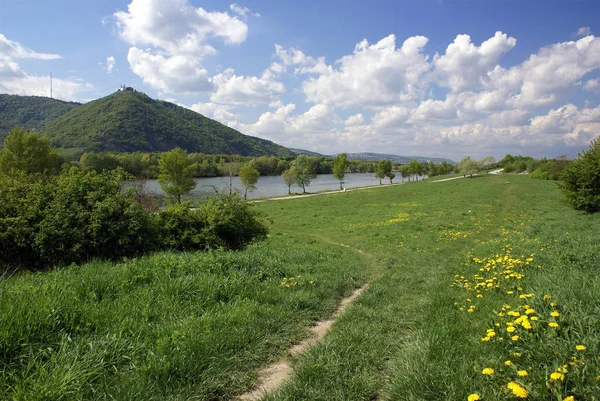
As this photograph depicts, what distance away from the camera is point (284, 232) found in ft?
64.9

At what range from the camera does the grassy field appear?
3131 mm

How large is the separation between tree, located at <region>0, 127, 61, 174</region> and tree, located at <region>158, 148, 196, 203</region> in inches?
485

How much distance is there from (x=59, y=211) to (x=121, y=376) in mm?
6499

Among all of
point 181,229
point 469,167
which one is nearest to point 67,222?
point 181,229

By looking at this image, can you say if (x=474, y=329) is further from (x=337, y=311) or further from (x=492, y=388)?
(x=337, y=311)

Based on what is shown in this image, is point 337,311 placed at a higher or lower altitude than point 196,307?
lower

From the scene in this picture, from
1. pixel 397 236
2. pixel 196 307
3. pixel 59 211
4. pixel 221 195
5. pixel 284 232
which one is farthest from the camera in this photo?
pixel 284 232

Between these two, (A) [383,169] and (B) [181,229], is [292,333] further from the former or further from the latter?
(A) [383,169]

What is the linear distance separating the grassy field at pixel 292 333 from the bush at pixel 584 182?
51.5 feet

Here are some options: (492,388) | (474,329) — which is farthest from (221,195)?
(492,388)

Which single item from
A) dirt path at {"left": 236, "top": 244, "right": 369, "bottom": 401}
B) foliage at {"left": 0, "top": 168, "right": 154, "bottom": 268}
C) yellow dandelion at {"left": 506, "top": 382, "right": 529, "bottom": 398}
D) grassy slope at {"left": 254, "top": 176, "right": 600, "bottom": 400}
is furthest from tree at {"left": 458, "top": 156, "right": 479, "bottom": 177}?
yellow dandelion at {"left": 506, "top": 382, "right": 529, "bottom": 398}

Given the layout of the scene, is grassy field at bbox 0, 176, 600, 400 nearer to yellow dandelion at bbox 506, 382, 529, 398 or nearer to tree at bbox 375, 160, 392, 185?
yellow dandelion at bbox 506, 382, 529, 398

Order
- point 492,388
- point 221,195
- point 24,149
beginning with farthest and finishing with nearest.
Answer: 1. point 24,149
2. point 221,195
3. point 492,388

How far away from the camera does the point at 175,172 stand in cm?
4438
